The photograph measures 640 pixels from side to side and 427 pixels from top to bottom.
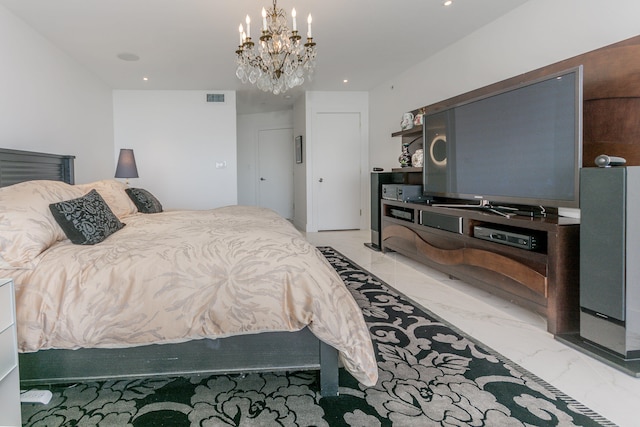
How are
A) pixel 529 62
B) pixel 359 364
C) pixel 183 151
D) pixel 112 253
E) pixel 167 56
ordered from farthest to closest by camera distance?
pixel 183 151 < pixel 167 56 < pixel 529 62 < pixel 112 253 < pixel 359 364

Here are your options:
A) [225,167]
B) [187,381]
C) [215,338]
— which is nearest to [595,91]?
[215,338]

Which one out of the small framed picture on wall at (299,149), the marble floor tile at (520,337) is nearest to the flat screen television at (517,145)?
the marble floor tile at (520,337)

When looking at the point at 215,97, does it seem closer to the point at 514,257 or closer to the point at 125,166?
the point at 125,166

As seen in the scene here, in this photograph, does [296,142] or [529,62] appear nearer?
[529,62]

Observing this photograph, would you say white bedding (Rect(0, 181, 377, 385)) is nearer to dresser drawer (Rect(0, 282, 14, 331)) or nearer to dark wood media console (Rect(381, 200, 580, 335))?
dresser drawer (Rect(0, 282, 14, 331))

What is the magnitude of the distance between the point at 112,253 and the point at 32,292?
309 millimetres

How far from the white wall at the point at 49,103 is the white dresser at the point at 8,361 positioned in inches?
95.4

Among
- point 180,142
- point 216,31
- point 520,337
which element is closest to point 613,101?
point 520,337

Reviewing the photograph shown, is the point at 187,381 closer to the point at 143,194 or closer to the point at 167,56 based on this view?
the point at 143,194

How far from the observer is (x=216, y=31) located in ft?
11.2

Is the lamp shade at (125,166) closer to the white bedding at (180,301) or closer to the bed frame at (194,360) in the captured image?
the white bedding at (180,301)

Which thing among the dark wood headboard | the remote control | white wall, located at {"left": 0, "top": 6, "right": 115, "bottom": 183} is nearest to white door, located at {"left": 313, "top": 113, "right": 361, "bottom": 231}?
white wall, located at {"left": 0, "top": 6, "right": 115, "bottom": 183}

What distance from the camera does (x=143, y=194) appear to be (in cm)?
345

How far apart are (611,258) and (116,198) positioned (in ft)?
11.0
